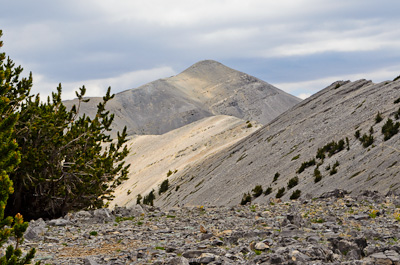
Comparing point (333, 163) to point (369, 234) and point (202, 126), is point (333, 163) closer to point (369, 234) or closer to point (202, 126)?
point (369, 234)

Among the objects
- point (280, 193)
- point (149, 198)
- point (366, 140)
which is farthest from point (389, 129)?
point (149, 198)

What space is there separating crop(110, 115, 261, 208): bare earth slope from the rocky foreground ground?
89.6 feet

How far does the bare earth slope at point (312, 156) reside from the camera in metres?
23.8

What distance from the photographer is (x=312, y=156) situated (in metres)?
29.7

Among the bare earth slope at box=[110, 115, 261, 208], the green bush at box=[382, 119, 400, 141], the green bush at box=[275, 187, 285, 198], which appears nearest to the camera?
the green bush at box=[275, 187, 285, 198]

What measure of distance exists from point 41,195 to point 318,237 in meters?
14.0

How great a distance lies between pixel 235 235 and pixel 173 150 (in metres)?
53.2

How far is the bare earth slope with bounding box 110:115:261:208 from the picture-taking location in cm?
5219

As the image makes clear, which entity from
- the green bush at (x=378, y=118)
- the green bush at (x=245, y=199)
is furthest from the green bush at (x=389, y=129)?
the green bush at (x=245, y=199)

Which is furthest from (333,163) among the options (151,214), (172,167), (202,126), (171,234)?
(202,126)

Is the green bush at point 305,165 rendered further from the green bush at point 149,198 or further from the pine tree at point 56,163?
the green bush at point 149,198

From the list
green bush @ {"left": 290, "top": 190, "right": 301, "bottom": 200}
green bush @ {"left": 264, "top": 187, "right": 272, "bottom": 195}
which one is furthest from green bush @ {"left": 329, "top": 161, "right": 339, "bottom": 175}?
green bush @ {"left": 264, "top": 187, "right": 272, "bottom": 195}

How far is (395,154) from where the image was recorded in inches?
920

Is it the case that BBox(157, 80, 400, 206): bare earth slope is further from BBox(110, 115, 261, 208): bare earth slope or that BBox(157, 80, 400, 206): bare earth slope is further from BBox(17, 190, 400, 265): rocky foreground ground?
BBox(110, 115, 261, 208): bare earth slope
